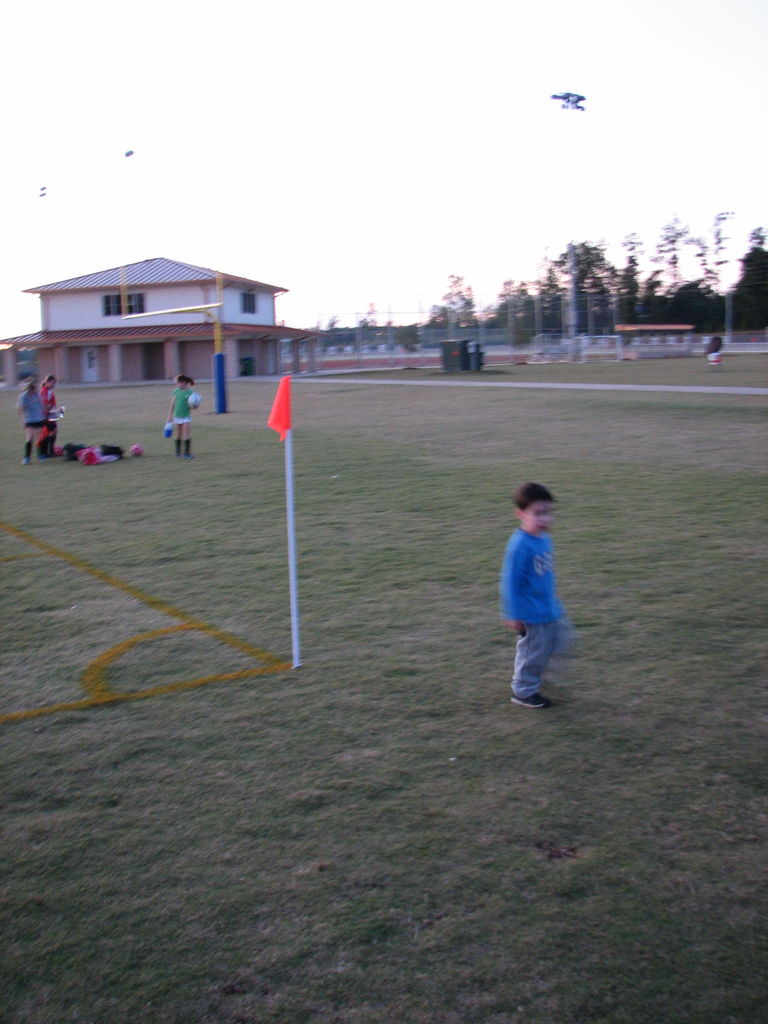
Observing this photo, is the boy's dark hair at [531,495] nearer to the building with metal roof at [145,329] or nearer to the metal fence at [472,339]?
the building with metal roof at [145,329]

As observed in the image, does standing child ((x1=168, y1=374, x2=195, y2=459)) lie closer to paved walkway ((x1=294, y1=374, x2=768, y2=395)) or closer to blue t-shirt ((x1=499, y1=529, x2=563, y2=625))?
blue t-shirt ((x1=499, y1=529, x2=563, y2=625))

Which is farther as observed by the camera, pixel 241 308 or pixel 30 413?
pixel 241 308

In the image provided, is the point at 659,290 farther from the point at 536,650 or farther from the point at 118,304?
the point at 536,650

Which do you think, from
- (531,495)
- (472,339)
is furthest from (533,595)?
(472,339)

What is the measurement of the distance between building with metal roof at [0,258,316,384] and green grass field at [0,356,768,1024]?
4377 cm

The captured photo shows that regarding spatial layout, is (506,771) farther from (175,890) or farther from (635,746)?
(175,890)

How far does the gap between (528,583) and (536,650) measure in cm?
34

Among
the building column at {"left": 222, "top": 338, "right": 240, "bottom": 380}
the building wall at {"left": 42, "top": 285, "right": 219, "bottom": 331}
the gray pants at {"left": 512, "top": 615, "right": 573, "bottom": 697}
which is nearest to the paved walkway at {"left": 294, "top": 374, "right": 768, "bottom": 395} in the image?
the building column at {"left": 222, "top": 338, "right": 240, "bottom": 380}

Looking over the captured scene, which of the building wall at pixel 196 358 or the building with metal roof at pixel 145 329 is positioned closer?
the building with metal roof at pixel 145 329

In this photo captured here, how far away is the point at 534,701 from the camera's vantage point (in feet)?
15.6

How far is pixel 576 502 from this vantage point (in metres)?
10.4

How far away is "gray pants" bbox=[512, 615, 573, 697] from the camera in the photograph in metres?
4.70

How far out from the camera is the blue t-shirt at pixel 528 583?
4594 mm

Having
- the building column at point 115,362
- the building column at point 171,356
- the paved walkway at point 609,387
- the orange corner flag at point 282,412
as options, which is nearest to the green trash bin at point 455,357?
the paved walkway at point 609,387
